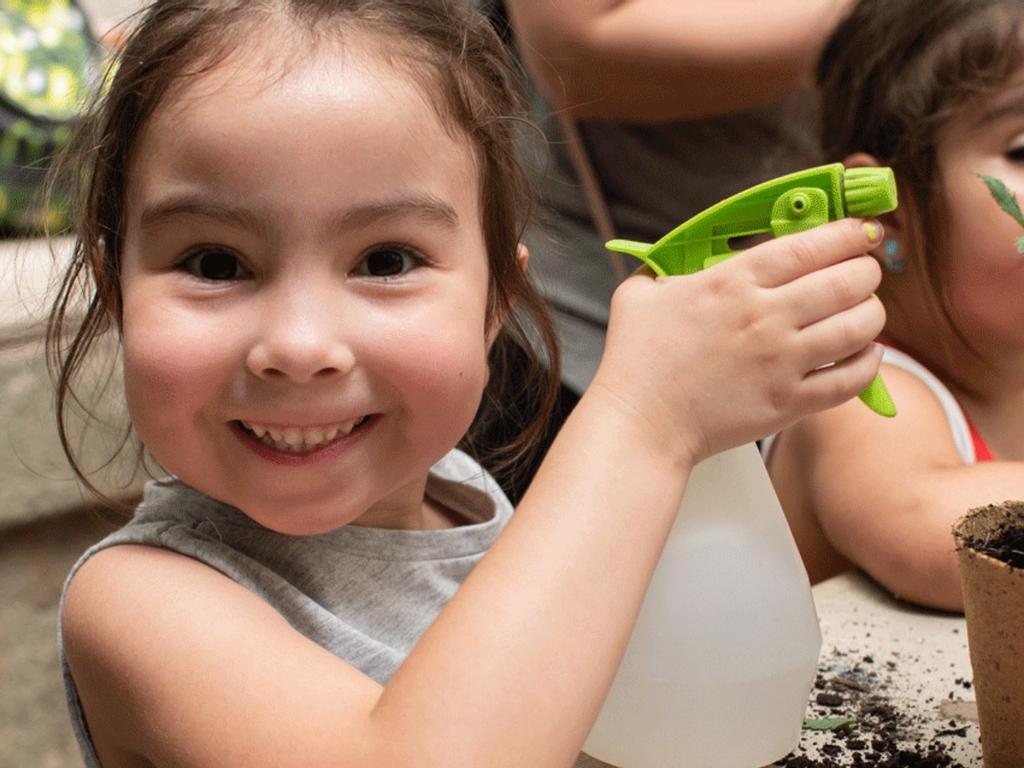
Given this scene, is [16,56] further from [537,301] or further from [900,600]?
[900,600]

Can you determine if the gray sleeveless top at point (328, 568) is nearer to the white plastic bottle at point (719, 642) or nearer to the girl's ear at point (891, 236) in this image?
Answer: the white plastic bottle at point (719, 642)

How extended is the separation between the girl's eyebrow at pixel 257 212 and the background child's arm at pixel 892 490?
51 centimetres

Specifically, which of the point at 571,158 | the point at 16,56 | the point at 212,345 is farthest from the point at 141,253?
the point at 16,56

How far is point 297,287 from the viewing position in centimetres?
71

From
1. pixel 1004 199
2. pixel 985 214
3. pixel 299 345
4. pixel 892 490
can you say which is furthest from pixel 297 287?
pixel 985 214

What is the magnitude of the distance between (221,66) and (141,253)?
0.13 m

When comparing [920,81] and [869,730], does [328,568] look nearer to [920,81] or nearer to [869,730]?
[869,730]

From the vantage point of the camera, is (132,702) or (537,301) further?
(537,301)

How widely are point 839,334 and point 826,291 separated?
27mm

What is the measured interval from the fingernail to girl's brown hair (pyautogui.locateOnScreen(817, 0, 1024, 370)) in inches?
Result: 22.0

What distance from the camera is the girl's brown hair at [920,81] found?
1173 millimetres

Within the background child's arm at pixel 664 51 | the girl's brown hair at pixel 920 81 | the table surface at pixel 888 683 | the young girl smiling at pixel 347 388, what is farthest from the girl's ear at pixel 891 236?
the young girl smiling at pixel 347 388

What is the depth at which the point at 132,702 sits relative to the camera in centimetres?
69

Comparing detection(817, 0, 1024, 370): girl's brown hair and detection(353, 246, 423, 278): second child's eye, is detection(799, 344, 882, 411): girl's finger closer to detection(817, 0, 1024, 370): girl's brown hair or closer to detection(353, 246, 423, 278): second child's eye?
detection(353, 246, 423, 278): second child's eye
